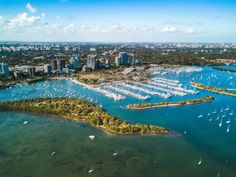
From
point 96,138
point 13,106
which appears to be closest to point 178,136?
point 96,138

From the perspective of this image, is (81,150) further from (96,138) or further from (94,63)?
(94,63)

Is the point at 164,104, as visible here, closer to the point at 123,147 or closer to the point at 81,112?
the point at 81,112

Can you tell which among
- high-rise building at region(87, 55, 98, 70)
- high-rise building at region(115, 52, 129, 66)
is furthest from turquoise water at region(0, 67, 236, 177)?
high-rise building at region(115, 52, 129, 66)

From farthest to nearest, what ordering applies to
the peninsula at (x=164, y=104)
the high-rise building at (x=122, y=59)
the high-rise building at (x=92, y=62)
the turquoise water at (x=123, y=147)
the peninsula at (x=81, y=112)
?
the high-rise building at (x=122, y=59)
the high-rise building at (x=92, y=62)
the peninsula at (x=164, y=104)
the peninsula at (x=81, y=112)
the turquoise water at (x=123, y=147)

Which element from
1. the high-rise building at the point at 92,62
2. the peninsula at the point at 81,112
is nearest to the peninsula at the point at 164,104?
the peninsula at the point at 81,112

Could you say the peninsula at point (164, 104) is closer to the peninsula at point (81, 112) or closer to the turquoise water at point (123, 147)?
the turquoise water at point (123, 147)

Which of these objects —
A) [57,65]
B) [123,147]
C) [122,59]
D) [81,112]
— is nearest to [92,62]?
[57,65]

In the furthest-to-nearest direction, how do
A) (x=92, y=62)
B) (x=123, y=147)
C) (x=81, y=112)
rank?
1. (x=92, y=62)
2. (x=81, y=112)
3. (x=123, y=147)
